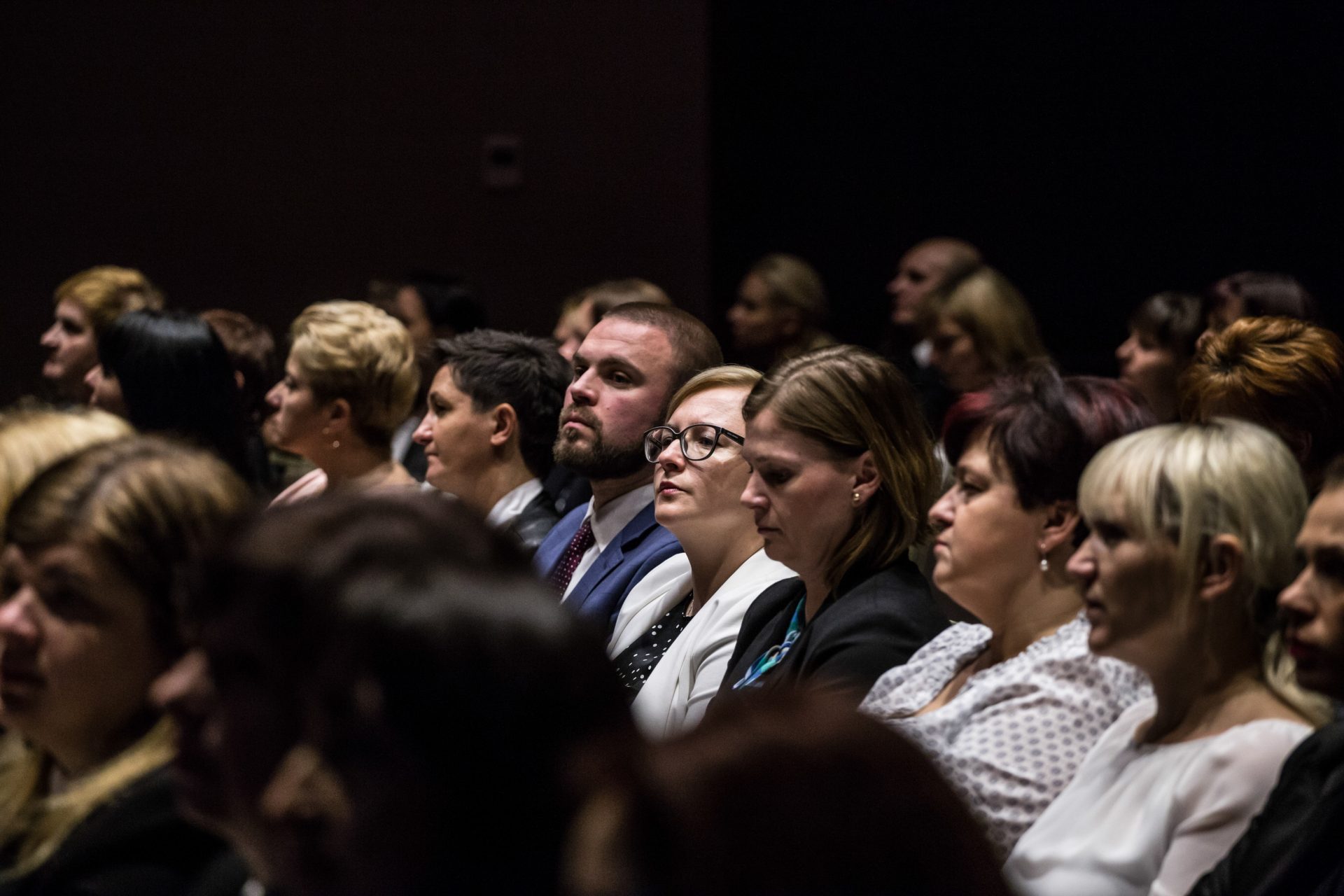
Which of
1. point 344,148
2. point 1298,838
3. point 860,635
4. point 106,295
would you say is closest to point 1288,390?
point 860,635

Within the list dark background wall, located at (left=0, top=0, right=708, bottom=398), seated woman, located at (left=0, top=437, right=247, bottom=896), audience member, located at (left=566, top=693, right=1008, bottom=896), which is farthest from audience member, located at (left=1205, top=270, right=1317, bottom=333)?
audience member, located at (left=566, top=693, right=1008, bottom=896)

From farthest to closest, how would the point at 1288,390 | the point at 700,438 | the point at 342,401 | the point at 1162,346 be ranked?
the point at 1162,346 → the point at 342,401 → the point at 700,438 → the point at 1288,390

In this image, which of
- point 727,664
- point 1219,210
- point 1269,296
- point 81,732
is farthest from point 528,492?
point 1219,210

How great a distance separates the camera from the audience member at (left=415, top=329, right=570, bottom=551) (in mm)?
4125

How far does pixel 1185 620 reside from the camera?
1.95m

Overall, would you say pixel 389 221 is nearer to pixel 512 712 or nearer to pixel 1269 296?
pixel 1269 296

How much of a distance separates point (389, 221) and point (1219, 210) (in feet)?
10.7

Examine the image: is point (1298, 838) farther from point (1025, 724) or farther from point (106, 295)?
→ point (106, 295)

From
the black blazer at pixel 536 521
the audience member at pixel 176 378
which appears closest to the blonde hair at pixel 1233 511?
the black blazer at pixel 536 521

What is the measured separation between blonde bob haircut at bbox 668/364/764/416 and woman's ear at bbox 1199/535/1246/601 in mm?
1279

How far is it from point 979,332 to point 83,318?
2.90 meters

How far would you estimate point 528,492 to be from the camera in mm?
4168

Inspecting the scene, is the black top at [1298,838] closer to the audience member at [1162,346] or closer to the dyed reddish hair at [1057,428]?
the dyed reddish hair at [1057,428]

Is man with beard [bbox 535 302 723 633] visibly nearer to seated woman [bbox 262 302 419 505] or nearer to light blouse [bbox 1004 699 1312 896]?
seated woman [bbox 262 302 419 505]
